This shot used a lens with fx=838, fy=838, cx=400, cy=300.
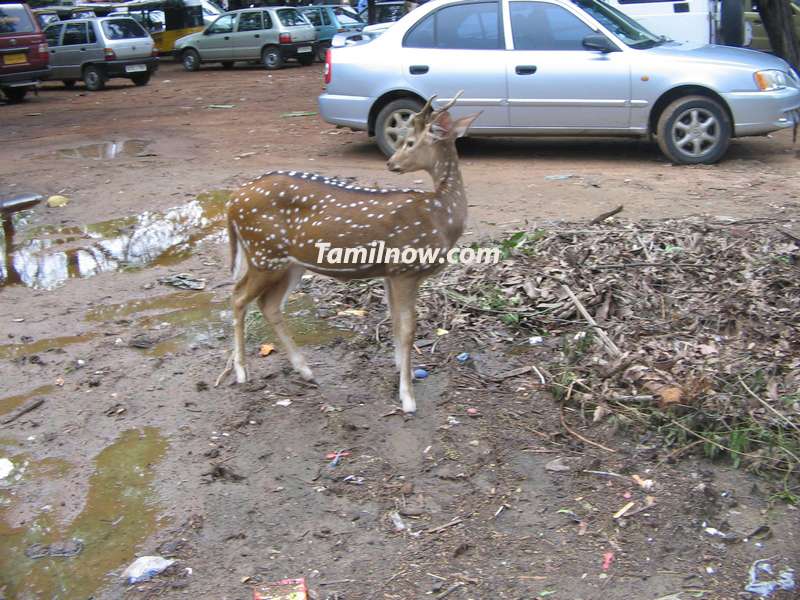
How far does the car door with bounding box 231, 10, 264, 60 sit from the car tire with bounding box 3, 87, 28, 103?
6563 mm

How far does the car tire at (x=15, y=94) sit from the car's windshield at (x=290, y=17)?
7.40 metres

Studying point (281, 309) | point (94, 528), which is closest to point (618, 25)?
point (281, 309)

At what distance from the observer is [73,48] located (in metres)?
21.3

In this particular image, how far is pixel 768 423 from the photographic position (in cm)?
465

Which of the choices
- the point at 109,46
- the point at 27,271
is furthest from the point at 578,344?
the point at 109,46

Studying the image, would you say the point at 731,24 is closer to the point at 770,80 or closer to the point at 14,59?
the point at 770,80

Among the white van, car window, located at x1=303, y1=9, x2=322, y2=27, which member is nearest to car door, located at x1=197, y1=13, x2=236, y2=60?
car window, located at x1=303, y1=9, x2=322, y2=27

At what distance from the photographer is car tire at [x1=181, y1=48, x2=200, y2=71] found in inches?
987

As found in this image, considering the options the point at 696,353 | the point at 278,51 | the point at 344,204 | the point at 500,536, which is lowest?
the point at 500,536

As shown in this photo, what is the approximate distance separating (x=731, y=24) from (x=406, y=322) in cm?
1218

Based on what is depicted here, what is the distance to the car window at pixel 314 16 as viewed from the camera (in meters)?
24.5

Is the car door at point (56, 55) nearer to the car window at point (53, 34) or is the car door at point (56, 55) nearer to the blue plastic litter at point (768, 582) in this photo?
the car window at point (53, 34)

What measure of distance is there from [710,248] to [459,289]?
2.03 metres

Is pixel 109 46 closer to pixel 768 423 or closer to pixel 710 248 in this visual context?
pixel 710 248
